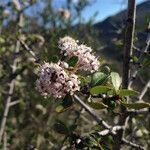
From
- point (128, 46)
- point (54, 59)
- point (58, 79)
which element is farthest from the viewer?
point (128, 46)

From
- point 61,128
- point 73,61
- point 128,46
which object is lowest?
point 61,128

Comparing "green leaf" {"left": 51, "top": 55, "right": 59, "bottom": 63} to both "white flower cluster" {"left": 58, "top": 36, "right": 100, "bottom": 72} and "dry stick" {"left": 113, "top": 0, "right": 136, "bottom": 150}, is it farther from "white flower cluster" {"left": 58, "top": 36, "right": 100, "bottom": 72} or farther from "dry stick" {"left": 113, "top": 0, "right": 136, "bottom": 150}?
"dry stick" {"left": 113, "top": 0, "right": 136, "bottom": 150}

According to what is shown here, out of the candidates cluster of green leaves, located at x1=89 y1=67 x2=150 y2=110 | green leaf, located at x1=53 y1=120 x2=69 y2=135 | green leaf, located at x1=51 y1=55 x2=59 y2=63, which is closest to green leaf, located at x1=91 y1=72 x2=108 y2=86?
cluster of green leaves, located at x1=89 y1=67 x2=150 y2=110

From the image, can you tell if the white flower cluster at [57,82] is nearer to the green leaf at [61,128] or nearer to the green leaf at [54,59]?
the green leaf at [54,59]

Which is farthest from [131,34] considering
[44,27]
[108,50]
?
[108,50]

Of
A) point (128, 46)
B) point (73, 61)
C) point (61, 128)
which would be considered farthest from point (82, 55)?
point (61, 128)

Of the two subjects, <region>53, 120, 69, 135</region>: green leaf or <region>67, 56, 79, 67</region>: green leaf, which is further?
<region>53, 120, 69, 135</region>: green leaf

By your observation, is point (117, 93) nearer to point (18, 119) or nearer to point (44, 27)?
point (18, 119)

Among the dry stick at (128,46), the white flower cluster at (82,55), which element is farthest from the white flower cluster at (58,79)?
the dry stick at (128,46)

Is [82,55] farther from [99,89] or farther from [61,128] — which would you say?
[61,128]
